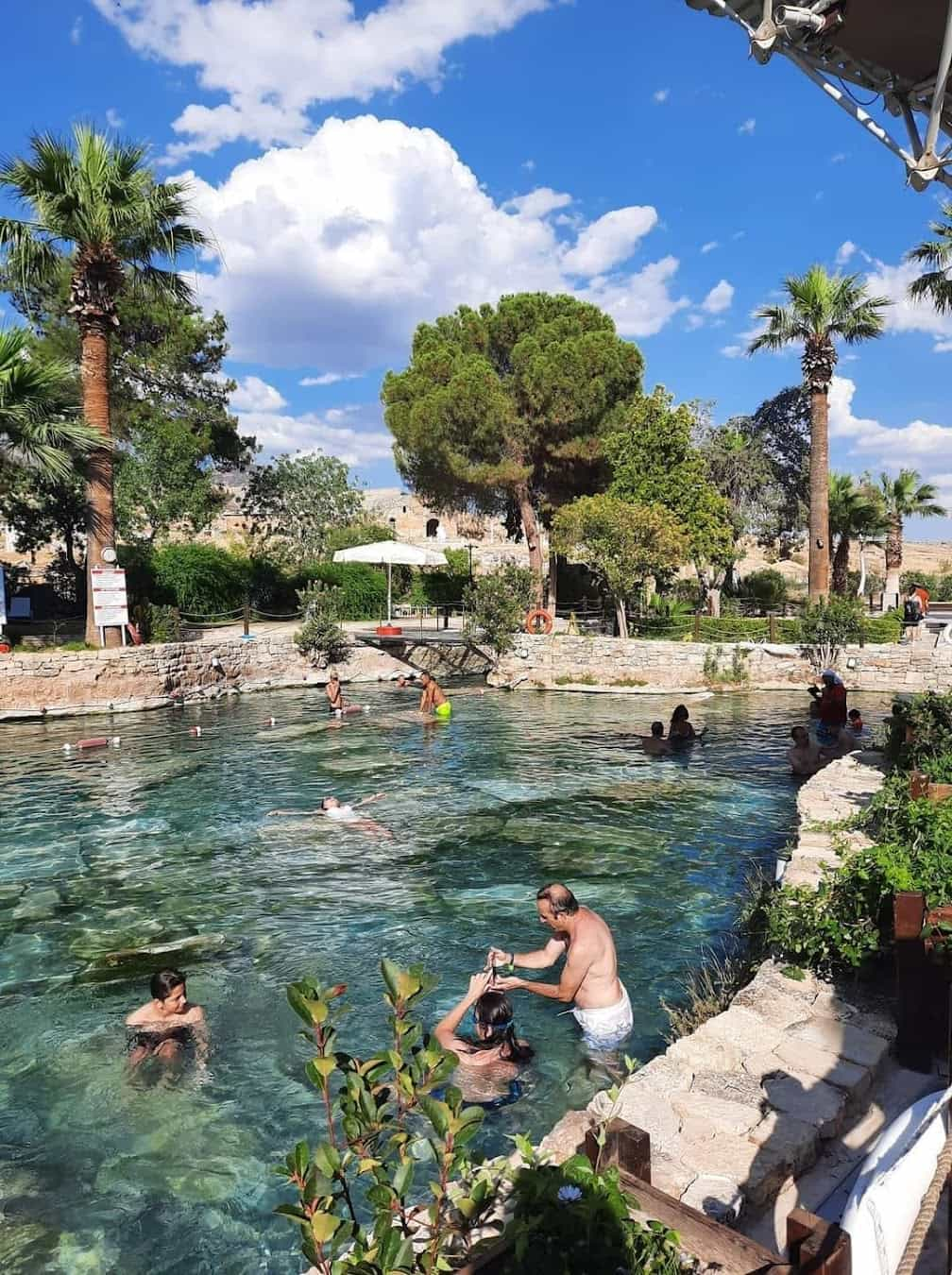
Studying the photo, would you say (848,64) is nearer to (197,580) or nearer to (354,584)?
(197,580)

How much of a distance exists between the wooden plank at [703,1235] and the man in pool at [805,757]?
1164 cm

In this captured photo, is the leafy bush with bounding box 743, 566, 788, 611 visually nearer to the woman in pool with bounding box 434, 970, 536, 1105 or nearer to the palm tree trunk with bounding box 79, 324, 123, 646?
the palm tree trunk with bounding box 79, 324, 123, 646

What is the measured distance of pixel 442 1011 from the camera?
644 centimetres

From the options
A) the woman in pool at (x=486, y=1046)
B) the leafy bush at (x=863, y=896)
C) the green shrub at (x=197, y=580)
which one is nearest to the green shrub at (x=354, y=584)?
the green shrub at (x=197, y=580)

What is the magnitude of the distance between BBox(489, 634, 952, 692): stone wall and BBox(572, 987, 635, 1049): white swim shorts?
17.9m

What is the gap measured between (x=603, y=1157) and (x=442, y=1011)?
365 cm

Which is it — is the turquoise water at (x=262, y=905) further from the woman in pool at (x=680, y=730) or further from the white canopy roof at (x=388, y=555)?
the white canopy roof at (x=388, y=555)

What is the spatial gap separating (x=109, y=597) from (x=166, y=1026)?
15.7m

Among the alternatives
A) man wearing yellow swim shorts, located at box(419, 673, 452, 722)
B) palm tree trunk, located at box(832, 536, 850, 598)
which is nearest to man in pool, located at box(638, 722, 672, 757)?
man wearing yellow swim shorts, located at box(419, 673, 452, 722)

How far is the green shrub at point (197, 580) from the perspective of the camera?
27094 mm

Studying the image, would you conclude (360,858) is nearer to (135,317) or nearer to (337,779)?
(337,779)

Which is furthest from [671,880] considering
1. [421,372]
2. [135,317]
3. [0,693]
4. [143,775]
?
[135,317]

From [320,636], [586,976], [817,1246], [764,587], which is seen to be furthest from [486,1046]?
[764,587]

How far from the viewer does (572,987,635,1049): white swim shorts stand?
5.82 meters
